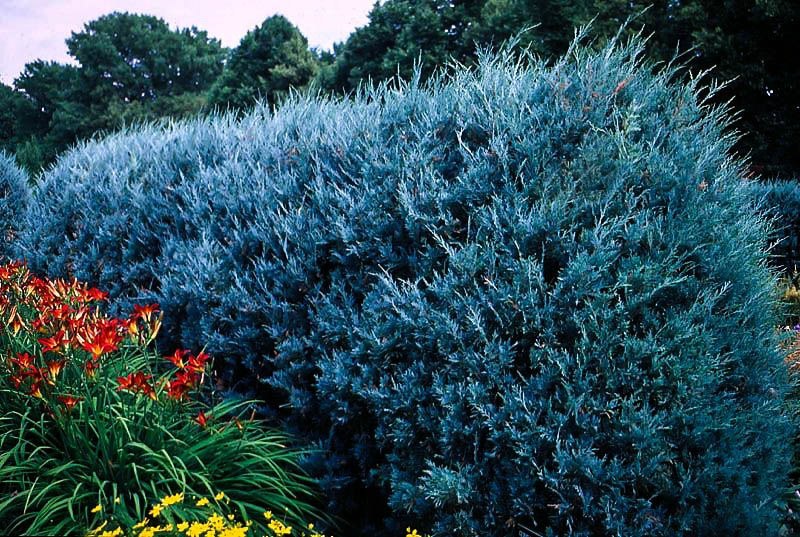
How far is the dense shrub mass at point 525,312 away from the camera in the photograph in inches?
108

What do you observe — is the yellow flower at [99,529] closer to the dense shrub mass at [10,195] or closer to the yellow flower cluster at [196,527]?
the yellow flower cluster at [196,527]

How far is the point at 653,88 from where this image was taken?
3312 mm

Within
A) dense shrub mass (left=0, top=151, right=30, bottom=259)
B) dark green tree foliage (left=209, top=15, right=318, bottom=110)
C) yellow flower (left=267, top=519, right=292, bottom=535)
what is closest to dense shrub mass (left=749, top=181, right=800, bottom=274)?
yellow flower (left=267, top=519, right=292, bottom=535)

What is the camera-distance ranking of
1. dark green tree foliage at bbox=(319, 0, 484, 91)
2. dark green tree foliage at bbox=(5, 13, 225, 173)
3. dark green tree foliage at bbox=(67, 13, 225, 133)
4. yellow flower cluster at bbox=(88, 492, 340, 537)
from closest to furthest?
yellow flower cluster at bbox=(88, 492, 340, 537), dark green tree foliage at bbox=(319, 0, 484, 91), dark green tree foliage at bbox=(5, 13, 225, 173), dark green tree foliage at bbox=(67, 13, 225, 133)

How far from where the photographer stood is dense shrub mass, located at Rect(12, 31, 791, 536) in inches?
108

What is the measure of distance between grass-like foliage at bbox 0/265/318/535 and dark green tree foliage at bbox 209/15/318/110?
66.9 ft

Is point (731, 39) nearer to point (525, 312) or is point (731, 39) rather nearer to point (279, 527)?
point (525, 312)

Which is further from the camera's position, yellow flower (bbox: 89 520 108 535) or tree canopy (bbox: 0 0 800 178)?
tree canopy (bbox: 0 0 800 178)

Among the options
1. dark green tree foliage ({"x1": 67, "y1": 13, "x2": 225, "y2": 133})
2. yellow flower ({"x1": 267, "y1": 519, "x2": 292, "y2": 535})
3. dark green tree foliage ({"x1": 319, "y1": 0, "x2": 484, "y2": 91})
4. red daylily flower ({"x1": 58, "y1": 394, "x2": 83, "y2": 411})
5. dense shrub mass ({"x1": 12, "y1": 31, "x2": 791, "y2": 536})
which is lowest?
red daylily flower ({"x1": 58, "y1": 394, "x2": 83, "y2": 411})

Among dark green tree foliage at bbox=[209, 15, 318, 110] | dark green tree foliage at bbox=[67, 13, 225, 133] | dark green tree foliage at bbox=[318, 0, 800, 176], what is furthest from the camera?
dark green tree foliage at bbox=[67, 13, 225, 133]

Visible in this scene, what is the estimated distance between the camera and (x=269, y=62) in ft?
75.4

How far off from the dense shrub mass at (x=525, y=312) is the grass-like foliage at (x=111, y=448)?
315mm

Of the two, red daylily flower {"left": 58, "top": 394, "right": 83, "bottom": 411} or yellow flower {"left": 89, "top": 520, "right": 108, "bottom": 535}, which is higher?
red daylily flower {"left": 58, "top": 394, "right": 83, "bottom": 411}

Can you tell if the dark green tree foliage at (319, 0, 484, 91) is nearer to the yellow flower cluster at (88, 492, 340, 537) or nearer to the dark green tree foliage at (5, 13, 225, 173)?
the dark green tree foliage at (5, 13, 225, 173)
